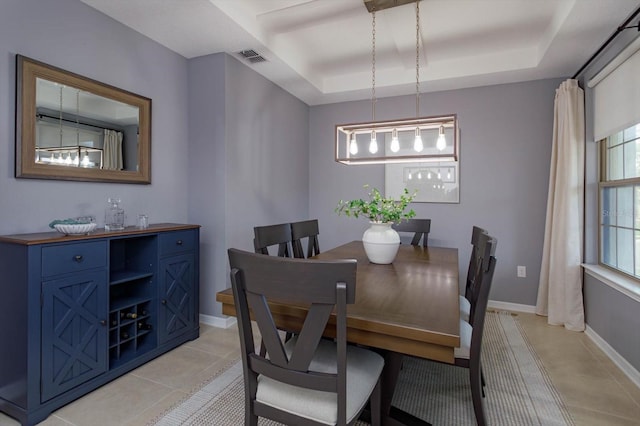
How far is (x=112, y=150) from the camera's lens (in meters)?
2.46

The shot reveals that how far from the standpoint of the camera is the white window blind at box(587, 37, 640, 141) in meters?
2.17

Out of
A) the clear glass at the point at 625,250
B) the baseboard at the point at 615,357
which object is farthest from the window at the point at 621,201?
the baseboard at the point at 615,357

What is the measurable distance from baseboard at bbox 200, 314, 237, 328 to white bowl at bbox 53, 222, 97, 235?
1.41m

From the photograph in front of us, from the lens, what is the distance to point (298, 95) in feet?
13.5

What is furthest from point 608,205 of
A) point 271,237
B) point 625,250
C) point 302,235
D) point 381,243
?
point 271,237

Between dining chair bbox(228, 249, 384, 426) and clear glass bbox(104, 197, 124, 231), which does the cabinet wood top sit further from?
dining chair bbox(228, 249, 384, 426)

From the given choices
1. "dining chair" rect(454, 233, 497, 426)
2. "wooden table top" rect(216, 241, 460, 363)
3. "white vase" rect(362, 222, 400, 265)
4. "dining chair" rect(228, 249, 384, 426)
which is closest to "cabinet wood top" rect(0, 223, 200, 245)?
"wooden table top" rect(216, 241, 460, 363)

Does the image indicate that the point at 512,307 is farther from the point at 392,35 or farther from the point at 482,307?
the point at 392,35

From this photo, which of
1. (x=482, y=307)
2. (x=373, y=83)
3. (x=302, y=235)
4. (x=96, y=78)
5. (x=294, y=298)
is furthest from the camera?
(x=373, y=83)

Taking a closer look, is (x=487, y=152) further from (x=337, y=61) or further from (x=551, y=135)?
(x=337, y=61)

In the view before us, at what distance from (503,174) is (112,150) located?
3.83m

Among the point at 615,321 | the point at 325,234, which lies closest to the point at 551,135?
the point at 615,321

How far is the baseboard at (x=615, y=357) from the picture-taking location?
2080 millimetres

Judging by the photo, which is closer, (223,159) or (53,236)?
(53,236)
